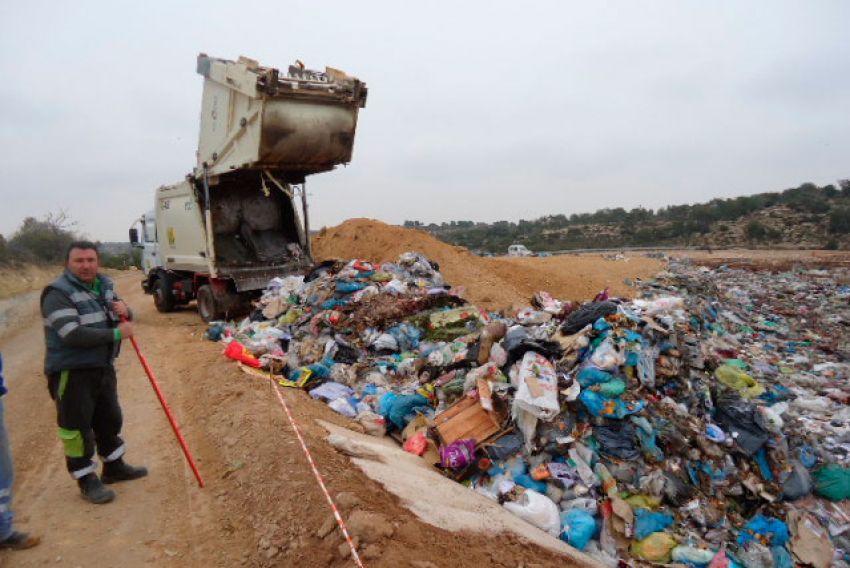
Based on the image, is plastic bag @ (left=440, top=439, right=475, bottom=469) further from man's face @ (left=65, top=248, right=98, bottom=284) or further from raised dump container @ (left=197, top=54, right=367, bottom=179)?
raised dump container @ (left=197, top=54, right=367, bottom=179)

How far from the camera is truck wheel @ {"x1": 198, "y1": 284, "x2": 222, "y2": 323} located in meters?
8.88

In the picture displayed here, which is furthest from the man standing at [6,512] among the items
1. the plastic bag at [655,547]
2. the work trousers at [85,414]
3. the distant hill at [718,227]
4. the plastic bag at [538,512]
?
the distant hill at [718,227]

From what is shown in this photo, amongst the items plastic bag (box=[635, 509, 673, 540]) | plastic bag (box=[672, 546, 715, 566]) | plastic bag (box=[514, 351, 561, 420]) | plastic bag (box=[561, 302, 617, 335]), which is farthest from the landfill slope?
plastic bag (box=[672, 546, 715, 566])

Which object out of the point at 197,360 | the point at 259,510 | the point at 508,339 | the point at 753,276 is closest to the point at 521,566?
the point at 259,510

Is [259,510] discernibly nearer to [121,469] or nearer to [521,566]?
[121,469]

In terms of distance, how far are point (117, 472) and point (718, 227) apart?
39.4 meters

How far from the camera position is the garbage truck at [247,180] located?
7715 mm

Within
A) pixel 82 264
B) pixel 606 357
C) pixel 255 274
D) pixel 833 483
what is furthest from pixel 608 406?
pixel 255 274

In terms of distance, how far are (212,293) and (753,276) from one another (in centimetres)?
1558

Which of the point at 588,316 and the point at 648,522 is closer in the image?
the point at 648,522

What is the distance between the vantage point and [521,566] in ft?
9.11

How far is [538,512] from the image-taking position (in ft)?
12.1

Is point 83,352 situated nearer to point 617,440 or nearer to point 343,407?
point 343,407

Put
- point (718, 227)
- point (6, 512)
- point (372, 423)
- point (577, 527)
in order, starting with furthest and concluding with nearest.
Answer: point (718, 227), point (372, 423), point (577, 527), point (6, 512)
